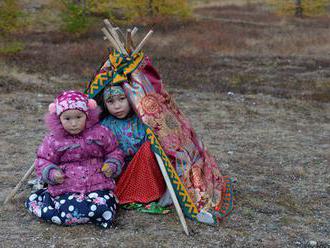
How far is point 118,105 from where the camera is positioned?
18.7 ft

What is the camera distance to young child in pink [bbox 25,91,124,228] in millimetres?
5328

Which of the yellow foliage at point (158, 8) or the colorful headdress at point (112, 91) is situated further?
the yellow foliage at point (158, 8)

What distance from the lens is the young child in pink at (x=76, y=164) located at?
Result: 17.5 feet

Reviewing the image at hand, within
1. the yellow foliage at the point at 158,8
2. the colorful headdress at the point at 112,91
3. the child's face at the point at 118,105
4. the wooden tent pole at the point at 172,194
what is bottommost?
the yellow foliage at the point at 158,8

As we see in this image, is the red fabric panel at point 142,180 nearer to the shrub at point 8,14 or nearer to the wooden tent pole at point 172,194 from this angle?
the wooden tent pole at point 172,194

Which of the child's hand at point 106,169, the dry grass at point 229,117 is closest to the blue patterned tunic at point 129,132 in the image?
the child's hand at point 106,169

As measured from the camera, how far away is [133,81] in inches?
230

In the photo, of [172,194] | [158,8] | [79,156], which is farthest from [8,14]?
[172,194]

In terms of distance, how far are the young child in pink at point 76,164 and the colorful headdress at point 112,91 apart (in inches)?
9.9

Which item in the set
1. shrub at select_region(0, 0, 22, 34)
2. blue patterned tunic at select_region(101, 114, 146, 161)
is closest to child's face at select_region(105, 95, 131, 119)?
blue patterned tunic at select_region(101, 114, 146, 161)

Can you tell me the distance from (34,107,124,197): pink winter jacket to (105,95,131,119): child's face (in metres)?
0.24

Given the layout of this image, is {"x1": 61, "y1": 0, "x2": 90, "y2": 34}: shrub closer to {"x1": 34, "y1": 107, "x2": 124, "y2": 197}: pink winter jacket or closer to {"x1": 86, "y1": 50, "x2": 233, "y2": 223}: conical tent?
{"x1": 86, "y1": 50, "x2": 233, "y2": 223}: conical tent

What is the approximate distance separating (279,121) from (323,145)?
1700mm

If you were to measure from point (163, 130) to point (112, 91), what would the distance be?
72 cm
